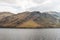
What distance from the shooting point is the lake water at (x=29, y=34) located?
2.63 metres

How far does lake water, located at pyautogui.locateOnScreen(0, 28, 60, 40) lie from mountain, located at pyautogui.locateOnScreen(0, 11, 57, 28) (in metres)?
0.09

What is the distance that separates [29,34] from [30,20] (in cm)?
24

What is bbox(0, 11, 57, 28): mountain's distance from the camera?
264 cm

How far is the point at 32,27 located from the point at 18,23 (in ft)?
0.83

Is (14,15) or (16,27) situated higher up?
(14,15)

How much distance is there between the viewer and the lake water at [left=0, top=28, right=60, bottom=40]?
2.63 meters

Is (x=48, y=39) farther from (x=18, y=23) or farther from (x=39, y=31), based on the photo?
(x=18, y=23)

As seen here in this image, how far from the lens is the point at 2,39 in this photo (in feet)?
8.53

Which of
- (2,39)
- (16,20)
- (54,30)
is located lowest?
(2,39)

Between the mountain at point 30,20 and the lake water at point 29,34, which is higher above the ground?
the mountain at point 30,20

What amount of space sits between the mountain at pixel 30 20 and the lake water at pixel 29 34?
88mm

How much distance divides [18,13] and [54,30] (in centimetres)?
70

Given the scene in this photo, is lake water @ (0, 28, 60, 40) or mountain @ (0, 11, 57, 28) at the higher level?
mountain @ (0, 11, 57, 28)

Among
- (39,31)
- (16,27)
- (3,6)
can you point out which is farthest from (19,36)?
(3,6)
